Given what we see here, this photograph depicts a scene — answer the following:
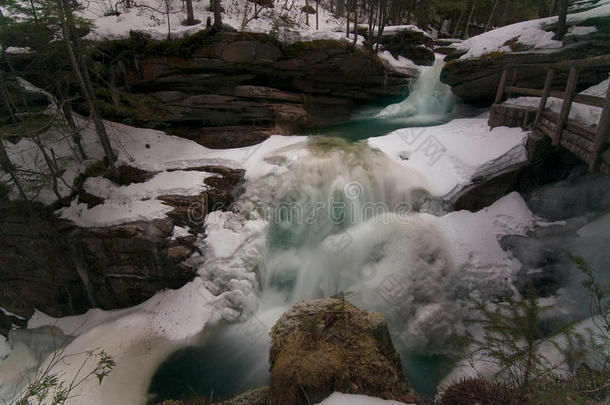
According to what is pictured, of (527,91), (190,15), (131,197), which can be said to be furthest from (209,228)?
(190,15)

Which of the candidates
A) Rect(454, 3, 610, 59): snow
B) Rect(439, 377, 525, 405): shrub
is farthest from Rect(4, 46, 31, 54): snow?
Rect(454, 3, 610, 59): snow

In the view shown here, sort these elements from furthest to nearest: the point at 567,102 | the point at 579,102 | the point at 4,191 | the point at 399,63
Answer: the point at 399,63 < the point at 4,191 < the point at 567,102 < the point at 579,102

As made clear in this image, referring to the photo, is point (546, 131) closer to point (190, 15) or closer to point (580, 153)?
point (580, 153)

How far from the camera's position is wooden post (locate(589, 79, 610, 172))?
431 centimetres

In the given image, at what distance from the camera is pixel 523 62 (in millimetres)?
9320

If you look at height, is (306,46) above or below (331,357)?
above

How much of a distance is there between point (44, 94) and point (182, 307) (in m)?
7.61

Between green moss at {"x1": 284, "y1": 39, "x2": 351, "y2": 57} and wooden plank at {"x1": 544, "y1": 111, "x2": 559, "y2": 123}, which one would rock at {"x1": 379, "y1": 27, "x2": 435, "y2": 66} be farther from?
wooden plank at {"x1": 544, "y1": 111, "x2": 559, "y2": 123}

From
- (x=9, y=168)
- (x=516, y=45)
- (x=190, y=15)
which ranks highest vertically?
(x=190, y=15)

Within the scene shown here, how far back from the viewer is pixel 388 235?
6320 millimetres

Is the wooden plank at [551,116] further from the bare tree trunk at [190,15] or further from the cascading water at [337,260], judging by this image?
the bare tree trunk at [190,15]

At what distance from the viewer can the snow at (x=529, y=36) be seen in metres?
9.12

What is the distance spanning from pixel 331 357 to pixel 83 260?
20.7ft

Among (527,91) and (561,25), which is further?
(561,25)
